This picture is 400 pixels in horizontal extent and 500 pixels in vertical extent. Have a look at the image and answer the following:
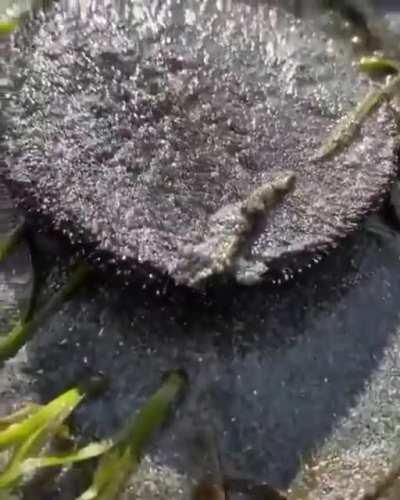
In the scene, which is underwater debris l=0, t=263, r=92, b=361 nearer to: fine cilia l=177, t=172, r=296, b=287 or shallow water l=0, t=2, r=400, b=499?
shallow water l=0, t=2, r=400, b=499

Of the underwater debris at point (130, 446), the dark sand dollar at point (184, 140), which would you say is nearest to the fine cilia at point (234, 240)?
the dark sand dollar at point (184, 140)

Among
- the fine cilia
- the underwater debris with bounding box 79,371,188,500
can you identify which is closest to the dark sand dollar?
the fine cilia

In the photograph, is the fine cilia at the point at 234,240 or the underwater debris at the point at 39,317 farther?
the underwater debris at the point at 39,317

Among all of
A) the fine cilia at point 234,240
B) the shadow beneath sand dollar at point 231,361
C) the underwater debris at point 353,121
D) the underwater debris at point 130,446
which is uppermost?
the underwater debris at point 353,121

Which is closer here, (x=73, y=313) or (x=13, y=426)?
(x=13, y=426)

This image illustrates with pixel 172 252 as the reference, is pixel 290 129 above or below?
above

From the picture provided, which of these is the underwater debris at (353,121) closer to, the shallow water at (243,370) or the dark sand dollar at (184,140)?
the dark sand dollar at (184,140)

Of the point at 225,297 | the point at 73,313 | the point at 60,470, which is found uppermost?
the point at 225,297

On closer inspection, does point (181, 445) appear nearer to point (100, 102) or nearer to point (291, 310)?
point (291, 310)

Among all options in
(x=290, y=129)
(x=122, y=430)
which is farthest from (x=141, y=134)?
(x=122, y=430)
